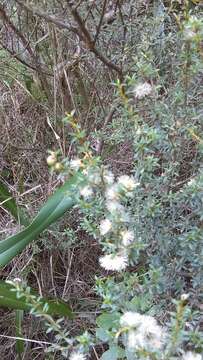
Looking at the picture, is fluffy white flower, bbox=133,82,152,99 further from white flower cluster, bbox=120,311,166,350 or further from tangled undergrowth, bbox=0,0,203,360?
white flower cluster, bbox=120,311,166,350

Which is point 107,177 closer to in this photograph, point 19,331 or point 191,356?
point 191,356

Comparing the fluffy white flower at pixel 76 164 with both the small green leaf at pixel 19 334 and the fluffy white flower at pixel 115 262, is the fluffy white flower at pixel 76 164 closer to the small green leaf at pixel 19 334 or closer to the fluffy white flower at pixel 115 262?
the fluffy white flower at pixel 115 262

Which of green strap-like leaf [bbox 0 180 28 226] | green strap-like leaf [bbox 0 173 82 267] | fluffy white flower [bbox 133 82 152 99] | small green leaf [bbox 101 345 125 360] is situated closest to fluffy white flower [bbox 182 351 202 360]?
small green leaf [bbox 101 345 125 360]

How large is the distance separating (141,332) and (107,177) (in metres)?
0.27

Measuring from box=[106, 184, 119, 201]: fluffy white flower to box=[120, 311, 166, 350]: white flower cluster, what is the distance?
19 cm

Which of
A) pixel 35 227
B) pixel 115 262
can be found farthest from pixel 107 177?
pixel 35 227

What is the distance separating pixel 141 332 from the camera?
0.81 metres

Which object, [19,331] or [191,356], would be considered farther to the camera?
[19,331]

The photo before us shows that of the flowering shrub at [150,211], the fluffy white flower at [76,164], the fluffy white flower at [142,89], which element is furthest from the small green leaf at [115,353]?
the fluffy white flower at [142,89]

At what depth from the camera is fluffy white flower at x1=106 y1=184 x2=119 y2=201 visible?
0.92m

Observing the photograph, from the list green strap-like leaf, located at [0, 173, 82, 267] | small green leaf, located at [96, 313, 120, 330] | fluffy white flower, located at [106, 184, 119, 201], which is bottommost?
small green leaf, located at [96, 313, 120, 330]

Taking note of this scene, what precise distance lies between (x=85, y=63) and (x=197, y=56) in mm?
632

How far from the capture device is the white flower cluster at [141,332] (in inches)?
31.4

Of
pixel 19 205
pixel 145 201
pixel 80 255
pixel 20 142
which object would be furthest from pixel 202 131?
pixel 20 142
